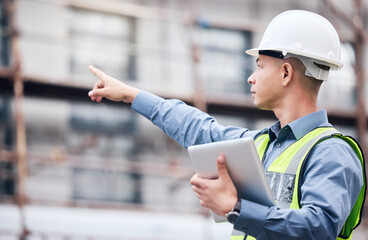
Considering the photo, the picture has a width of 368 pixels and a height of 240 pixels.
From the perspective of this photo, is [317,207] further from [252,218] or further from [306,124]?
[306,124]

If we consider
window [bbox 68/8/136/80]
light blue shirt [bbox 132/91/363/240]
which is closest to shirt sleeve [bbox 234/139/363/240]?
light blue shirt [bbox 132/91/363/240]

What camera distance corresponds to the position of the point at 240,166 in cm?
221

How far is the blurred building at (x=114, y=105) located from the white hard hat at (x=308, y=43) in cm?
753

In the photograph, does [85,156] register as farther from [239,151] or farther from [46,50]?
[239,151]

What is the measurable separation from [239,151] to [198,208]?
930 centimetres

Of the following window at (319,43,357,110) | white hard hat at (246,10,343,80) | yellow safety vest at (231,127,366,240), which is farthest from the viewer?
window at (319,43,357,110)

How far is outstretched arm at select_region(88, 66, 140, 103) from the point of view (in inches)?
110

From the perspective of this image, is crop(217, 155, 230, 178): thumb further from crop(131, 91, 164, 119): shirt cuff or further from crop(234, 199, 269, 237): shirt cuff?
crop(131, 91, 164, 119): shirt cuff

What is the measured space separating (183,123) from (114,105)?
28.5ft

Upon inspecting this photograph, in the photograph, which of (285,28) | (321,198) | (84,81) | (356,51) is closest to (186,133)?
(285,28)

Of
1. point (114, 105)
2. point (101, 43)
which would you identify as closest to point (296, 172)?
point (114, 105)

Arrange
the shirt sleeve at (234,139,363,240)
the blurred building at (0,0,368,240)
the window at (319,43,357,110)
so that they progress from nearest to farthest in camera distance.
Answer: the shirt sleeve at (234,139,363,240), the blurred building at (0,0,368,240), the window at (319,43,357,110)

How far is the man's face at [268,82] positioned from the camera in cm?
248

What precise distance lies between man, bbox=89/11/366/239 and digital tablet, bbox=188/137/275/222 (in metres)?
0.04
